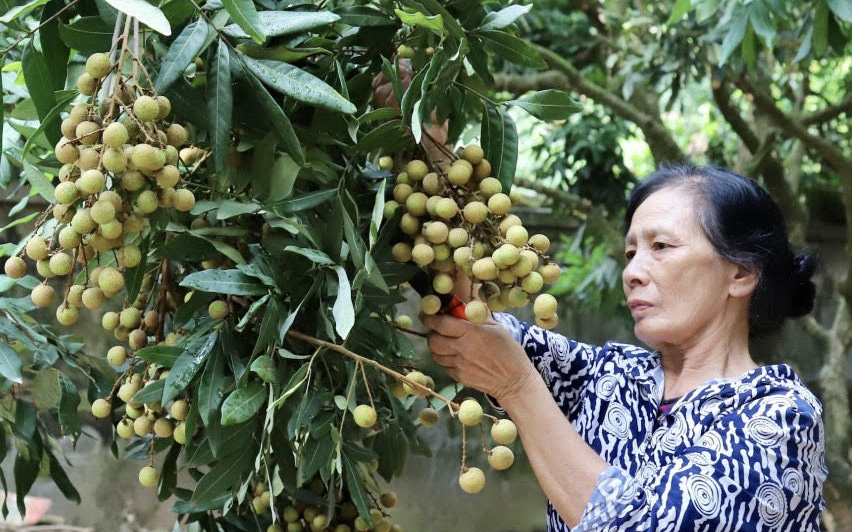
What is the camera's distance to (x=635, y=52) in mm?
2469

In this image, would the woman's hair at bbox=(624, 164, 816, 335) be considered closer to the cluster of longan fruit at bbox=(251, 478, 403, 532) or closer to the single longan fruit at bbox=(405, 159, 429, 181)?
the single longan fruit at bbox=(405, 159, 429, 181)

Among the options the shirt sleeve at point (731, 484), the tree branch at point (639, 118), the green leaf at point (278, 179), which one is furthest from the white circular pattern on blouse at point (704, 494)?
the tree branch at point (639, 118)

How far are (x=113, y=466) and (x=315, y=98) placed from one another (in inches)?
73.7

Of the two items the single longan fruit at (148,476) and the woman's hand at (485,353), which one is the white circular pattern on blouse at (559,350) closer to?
the woman's hand at (485,353)

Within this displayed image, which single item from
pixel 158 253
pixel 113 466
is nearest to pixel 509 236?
pixel 158 253

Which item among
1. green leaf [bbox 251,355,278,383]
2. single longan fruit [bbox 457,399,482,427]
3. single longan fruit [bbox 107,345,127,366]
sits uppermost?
single longan fruit [bbox 457,399,482,427]

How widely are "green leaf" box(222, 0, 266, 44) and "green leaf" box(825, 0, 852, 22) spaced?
3.33 feet

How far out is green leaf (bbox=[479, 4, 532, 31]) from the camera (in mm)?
760

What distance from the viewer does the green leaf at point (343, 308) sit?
0.65 meters

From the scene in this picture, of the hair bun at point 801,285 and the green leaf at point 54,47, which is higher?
the green leaf at point 54,47

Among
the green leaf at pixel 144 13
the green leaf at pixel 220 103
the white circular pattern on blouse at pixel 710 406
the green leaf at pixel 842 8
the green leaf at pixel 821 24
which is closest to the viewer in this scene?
the green leaf at pixel 144 13

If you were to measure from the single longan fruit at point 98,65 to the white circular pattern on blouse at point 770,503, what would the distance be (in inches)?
25.4

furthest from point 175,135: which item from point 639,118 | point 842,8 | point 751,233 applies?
point 639,118

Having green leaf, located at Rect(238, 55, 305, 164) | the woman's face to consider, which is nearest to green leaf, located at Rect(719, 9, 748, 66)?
the woman's face
